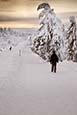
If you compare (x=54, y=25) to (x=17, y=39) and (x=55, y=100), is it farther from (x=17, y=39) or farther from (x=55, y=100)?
(x=55, y=100)

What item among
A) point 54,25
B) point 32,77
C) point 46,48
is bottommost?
point 32,77

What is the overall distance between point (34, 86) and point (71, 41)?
895 millimetres

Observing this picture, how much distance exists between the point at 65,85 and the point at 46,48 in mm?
599

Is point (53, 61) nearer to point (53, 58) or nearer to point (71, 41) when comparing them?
point (53, 58)

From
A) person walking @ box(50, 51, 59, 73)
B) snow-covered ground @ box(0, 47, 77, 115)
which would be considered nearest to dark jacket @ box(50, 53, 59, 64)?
person walking @ box(50, 51, 59, 73)

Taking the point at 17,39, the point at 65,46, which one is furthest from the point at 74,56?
the point at 17,39

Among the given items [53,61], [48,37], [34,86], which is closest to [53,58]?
[53,61]

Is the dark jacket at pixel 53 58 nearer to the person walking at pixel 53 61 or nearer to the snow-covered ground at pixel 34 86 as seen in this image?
the person walking at pixel 53 61

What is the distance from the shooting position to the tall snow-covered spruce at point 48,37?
522cm

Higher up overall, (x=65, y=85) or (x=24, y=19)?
(x=24, y=19)

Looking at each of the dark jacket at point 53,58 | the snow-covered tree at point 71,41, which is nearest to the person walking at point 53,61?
the dark jacket at point 53,58

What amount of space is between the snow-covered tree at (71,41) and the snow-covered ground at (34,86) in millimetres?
149

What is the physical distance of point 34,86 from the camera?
503 centimetres

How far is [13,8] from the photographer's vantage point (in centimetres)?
514
